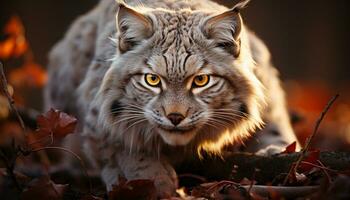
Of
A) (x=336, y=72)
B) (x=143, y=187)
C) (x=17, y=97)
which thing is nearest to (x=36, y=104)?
(x=17, y=97)

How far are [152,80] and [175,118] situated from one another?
37 cm

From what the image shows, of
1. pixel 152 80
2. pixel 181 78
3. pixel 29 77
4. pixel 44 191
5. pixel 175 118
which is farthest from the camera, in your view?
pixel 29 77

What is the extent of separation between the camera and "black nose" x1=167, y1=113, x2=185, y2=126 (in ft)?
12.3

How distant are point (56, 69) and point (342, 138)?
10.1 ft

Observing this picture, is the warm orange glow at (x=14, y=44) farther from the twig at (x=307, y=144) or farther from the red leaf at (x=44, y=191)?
the twig at (x=307, y=144)

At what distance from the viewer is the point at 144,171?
419 cm

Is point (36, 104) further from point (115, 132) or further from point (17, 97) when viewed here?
point (115, 132)

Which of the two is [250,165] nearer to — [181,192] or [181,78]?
[181,192]

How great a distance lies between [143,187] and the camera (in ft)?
11.2

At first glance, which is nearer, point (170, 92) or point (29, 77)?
point (170, 92)

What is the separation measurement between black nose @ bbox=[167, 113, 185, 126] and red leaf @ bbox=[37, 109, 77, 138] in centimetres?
60

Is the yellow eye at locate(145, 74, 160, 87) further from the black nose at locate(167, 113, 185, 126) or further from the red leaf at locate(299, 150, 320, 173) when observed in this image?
the red leaf at locate(299, 150, 320, 173)

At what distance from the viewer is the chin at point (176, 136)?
3938 millimetres

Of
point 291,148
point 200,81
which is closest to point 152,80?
point 200,81
